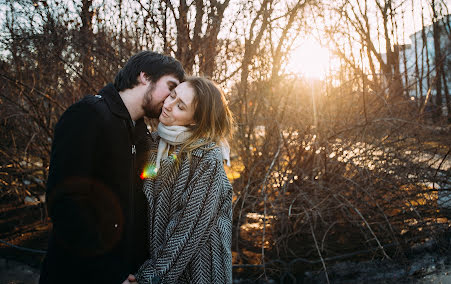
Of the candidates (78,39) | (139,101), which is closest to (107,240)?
(139,101)

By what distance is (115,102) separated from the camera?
1884 mm

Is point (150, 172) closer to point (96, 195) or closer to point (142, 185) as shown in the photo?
point (142, 185)

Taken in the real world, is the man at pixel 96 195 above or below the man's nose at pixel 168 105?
below

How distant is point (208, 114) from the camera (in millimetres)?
2238

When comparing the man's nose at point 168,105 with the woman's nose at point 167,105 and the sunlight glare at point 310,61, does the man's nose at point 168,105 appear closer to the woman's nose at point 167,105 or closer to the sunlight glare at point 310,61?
the woman's nose at point 167,105

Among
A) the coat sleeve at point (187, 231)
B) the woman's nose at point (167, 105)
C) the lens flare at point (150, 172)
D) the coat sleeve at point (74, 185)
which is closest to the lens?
the coat sleeve at point (74, 185)

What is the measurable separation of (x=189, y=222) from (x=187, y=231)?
0.05 metres

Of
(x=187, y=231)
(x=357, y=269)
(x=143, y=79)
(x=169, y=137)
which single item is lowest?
(x=357, y=269)

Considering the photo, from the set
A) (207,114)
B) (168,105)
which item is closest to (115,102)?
(168,105)

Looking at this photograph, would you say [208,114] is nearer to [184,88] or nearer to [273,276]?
[184,88]

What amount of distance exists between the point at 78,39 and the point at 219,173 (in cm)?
281

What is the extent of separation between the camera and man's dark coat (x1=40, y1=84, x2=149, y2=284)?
152 cm

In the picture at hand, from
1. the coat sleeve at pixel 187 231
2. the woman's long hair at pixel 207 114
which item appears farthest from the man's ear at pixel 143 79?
the coat sleeve at pixel 187 231

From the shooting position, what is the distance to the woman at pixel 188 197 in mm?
1823
